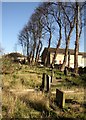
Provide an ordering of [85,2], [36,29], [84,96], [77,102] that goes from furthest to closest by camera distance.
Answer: [36,29]
[85,2]
[84,96]
[77,102]

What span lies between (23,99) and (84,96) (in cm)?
239

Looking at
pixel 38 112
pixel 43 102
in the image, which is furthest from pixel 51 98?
pixel 38 112

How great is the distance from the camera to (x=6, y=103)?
7.16 m

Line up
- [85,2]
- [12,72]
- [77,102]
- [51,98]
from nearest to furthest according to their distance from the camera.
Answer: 1. [77,102]
2. [51,98]
3. [12,72]
4. [85,2]

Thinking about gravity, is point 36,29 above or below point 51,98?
above

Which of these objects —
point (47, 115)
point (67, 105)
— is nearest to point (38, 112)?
point (47, 115)

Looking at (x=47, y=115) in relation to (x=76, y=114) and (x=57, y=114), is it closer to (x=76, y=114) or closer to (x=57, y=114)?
(x=57, y=114)

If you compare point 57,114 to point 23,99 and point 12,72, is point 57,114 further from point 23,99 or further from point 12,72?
point 12,72

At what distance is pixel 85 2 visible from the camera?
24.9m

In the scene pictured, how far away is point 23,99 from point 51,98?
3.34ft

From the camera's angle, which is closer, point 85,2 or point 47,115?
point 47,115

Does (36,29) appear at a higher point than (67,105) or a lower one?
higher

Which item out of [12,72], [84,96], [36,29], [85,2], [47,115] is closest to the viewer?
[47,115]

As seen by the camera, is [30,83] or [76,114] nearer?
[76,114]
